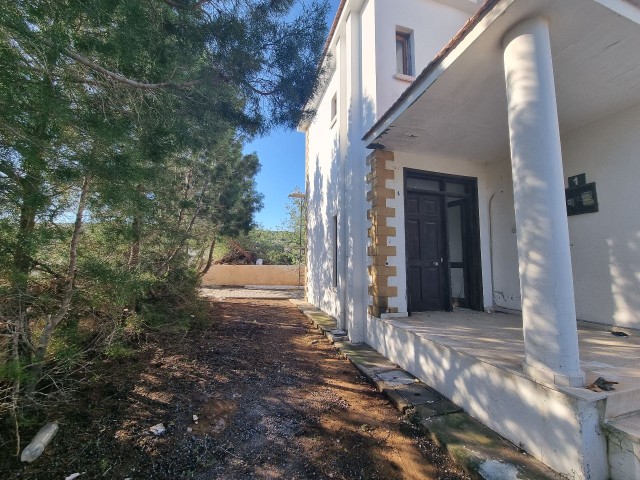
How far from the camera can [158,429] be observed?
2.52 m

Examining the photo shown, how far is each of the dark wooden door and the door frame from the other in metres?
0.07

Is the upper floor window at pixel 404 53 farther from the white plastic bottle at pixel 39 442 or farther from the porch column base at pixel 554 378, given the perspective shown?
the white plastic bottle at pixel 39 442

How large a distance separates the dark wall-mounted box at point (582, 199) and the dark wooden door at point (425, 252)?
1866 mm

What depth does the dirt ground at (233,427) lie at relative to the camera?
2.10 metres

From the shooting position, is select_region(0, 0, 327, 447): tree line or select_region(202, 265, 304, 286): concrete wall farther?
select_region(202, 265, 304, 286): concrete wall

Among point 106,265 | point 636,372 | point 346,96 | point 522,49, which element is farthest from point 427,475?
point 346,96

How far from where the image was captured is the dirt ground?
210 centimetres

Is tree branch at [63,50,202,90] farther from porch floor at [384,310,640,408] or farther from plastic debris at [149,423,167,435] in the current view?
porch floor at [384,310,640,408]

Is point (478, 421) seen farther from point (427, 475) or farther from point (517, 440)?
point (427, 475)

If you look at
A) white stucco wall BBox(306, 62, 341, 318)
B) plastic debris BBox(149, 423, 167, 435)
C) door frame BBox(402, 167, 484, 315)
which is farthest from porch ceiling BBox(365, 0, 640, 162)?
plastic debris BBox(149, 423, 167, 435)

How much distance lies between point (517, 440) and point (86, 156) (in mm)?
4318

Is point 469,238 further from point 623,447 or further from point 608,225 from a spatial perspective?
point 623,447

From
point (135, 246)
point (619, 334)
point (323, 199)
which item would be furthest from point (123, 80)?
point (619, 334)

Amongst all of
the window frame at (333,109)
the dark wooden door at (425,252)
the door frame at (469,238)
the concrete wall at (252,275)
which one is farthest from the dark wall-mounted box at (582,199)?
the concrete wall at (252,275)
